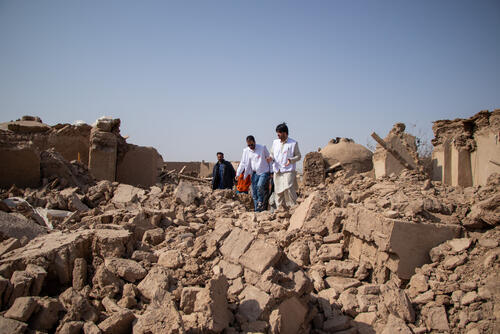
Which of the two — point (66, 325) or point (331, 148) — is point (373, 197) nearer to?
point (66, 325)

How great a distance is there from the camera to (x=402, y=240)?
141 inches

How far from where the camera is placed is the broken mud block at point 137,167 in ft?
31.5

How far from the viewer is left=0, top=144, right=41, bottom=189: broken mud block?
647 cm

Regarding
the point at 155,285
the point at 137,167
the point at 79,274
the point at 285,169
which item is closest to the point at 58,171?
Answer: the point at 137,167

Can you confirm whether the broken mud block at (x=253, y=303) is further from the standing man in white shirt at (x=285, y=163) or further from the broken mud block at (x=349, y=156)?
the broken mud block at (x=349, y=156)

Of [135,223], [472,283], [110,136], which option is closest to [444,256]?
[472,283]

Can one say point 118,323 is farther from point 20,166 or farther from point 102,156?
point 102,156

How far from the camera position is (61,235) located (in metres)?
3.24

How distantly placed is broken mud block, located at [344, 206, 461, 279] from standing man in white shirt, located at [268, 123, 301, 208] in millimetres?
2794

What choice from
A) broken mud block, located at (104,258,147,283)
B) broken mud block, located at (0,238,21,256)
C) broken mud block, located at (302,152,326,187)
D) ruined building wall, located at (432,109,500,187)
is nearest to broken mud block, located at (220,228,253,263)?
broken mud block, located at (104,258,147,283)

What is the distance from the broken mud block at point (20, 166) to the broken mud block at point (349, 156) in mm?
9387

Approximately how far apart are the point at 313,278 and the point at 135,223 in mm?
2055

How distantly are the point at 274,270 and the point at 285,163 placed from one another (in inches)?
153

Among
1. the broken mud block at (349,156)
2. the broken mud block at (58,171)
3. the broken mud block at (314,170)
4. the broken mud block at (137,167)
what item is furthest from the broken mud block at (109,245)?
the broken mud block at (349,156)
